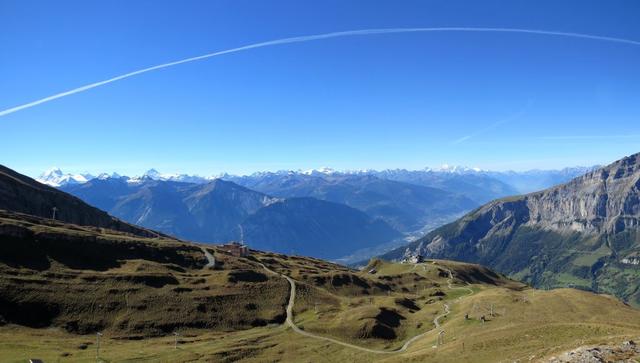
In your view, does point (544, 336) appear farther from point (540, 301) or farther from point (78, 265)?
point (78, 265)

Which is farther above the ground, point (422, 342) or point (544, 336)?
point (544, 336)

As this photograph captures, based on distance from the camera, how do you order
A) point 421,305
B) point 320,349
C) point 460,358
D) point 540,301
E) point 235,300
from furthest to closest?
point 421,305 < point 235,300 < point 540,301 < point 320,349 < point 460,358

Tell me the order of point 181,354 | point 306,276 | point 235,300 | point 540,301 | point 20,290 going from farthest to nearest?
A: point 306,276
point 235,300
point 540,301
point 20,290
point 181,354

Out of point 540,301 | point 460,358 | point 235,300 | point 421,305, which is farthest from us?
→ point 421,305

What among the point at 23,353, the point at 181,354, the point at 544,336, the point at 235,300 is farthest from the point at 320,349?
the point at 23,353

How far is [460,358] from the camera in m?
81.6

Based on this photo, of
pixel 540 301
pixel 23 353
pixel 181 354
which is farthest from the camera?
pixel 540 301

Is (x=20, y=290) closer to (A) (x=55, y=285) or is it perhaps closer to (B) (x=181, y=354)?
(A) (x=55, y=285)

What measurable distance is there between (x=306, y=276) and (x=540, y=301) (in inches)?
3635

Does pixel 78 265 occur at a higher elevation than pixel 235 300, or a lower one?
higher

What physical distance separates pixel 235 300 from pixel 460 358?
3507 inches

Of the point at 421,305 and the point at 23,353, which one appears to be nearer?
the point at 23,353

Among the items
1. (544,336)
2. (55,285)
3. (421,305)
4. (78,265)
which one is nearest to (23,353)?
(55,285)

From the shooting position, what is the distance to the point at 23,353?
98188mm
